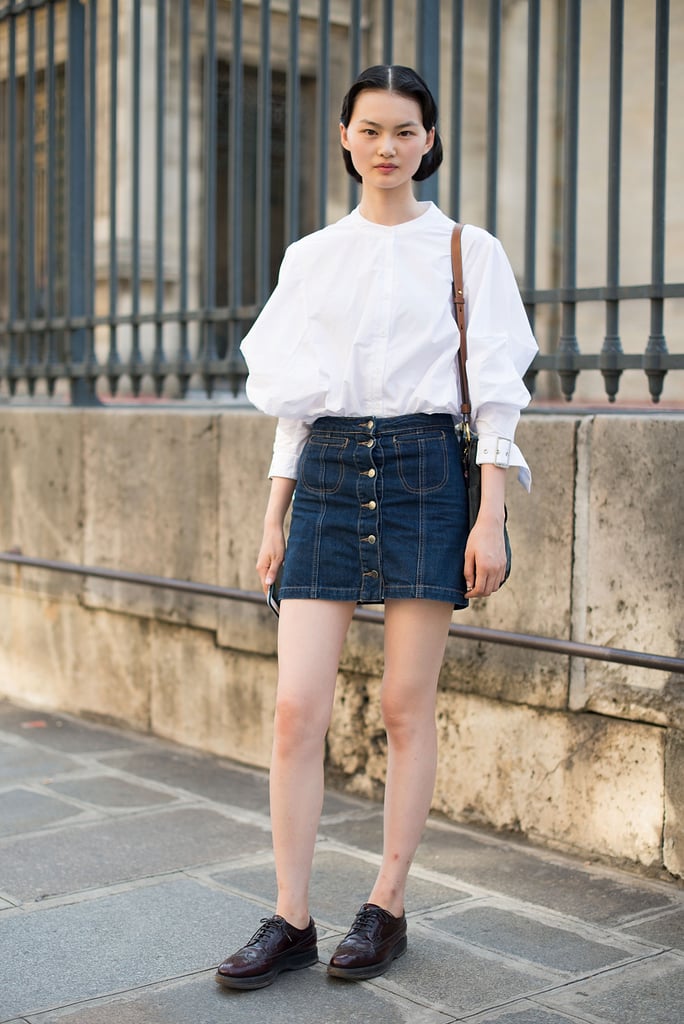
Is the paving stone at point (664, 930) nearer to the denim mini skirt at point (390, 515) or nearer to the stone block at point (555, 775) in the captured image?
the stone block at point (555, 775)

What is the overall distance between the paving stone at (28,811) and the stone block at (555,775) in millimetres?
1178

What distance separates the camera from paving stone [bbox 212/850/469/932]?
331 cm

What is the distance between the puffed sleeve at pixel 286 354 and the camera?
2834mm

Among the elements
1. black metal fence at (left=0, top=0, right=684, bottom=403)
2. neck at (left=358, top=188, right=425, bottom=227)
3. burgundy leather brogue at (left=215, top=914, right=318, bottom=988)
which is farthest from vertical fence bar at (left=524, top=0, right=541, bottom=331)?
burgundy leather brogue at (left=215, top=914, right=318, bottom=988)

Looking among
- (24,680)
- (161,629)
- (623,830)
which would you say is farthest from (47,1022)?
(24,680)

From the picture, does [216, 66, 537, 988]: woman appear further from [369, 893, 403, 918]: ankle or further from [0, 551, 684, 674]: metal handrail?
[0, 551, 684, 674]: metal handrail

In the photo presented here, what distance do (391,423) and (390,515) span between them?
0.19 metres

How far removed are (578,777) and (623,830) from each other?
0.19 m

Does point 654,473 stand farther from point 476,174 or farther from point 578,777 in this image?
point 476,174

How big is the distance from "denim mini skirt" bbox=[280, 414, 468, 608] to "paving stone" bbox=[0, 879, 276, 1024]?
2.93 ft

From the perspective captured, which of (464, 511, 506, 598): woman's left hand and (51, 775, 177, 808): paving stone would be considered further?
(51, 775, 177, 808): paving stone

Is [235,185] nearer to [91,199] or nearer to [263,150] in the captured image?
[263,150]

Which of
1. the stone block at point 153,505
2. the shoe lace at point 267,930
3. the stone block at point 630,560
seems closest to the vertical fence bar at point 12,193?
the stone block at point 153,505

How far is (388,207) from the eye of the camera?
2.85m
